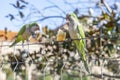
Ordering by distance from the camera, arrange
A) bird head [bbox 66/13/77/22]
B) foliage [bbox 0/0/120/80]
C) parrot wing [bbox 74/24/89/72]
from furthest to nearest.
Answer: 1. foliage [bbox 0/0/120/80]
2. bird head [bbox 66/13/77/22]
3. parrot wing [bbox 74/24/89/72]

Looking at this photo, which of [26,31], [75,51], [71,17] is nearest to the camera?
[71,17]

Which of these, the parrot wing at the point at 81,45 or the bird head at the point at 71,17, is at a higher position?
the bird head at the point at 71,17

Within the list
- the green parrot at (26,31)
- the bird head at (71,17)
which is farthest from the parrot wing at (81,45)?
the green parrot at (26,31)

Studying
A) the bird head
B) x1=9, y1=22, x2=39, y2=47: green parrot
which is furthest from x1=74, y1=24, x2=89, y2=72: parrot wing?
x1=9, y1=22, x2=39, y2=47: green parrot

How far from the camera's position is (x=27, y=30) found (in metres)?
1.99

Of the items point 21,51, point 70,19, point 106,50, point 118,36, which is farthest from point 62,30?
point 21,51

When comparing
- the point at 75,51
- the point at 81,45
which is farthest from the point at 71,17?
the point at 75,51

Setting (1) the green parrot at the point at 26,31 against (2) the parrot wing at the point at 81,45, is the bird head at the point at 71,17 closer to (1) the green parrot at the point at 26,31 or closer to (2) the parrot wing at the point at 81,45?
(2) the parrot wing at the point at 81,45

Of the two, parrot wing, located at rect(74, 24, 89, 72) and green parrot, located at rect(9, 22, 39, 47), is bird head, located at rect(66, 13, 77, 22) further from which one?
green parrot, located at rect(9, 22, 39, 47)

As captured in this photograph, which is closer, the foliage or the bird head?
the bird head

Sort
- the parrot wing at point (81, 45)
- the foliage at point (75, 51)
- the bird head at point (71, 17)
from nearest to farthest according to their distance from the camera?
1. the parrot wing at point (81, 45)
2. the bird head at point (71, 17)
3. the foliage at point (75, 51)

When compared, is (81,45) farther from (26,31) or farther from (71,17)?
(26,31)

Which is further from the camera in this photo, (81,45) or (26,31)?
(26,31)

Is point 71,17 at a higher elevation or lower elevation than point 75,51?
higher
